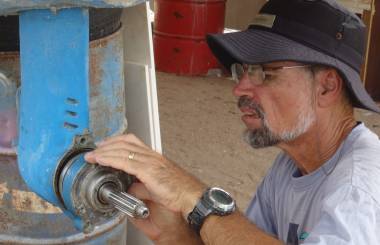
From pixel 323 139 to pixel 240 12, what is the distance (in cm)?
491

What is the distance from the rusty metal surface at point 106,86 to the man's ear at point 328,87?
68 centimetres

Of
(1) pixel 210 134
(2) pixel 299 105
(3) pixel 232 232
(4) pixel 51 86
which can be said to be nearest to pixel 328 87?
(2) pixel 299 105

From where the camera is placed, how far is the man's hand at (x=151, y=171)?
135 cm

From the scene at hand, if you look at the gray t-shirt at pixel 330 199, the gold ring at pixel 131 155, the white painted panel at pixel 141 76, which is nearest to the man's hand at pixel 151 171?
the gold ring at pixel 131 155

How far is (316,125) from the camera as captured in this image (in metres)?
1.73

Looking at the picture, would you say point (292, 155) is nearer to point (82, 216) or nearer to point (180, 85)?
point (82, 216)

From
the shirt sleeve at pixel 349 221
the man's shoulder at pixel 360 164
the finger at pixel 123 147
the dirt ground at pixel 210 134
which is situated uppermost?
the finger at pixel 123 147

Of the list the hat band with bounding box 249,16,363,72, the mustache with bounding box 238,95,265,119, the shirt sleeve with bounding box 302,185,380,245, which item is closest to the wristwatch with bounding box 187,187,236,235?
the shirt sleeve with bounding box 302,185,380,245

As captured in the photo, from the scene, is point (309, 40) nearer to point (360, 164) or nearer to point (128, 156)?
point (360, 164)

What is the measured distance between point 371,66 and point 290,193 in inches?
157

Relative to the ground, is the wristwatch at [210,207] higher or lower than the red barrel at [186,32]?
higher

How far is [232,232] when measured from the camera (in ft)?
4.75

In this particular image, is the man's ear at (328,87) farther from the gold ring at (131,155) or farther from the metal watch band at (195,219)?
the gold ring at (131,155)

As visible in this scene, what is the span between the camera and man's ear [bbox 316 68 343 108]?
1704 mm
